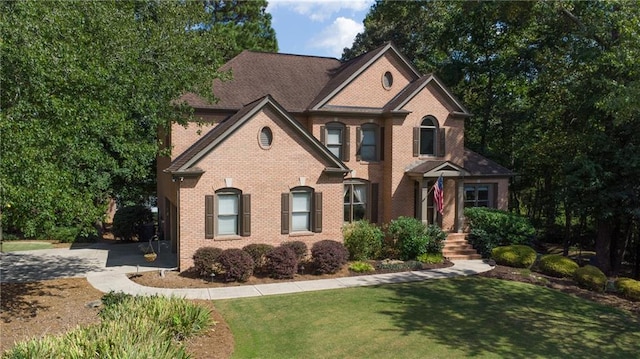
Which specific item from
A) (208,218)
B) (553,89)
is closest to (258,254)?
(208,218)

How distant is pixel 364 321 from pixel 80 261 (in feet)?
45.4

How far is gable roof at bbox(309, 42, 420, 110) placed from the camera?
21.7 meters

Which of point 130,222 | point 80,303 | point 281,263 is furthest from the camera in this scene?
point 130,222

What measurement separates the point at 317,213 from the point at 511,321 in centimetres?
869

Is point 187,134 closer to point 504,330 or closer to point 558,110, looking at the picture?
point 504,330

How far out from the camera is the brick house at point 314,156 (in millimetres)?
17391

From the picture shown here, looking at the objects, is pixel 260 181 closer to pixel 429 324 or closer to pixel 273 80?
pixel 273 80

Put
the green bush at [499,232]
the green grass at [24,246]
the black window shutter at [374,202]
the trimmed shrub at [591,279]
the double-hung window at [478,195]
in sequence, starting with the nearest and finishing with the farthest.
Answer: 1. the trimmed shrub at [591,279]
2. the green bush at [499,232]
3. the black window shutter at [374,202]
4. the green grass at [24,246]
5. the double-hung window at [478,195]

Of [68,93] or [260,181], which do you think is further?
[260,181]

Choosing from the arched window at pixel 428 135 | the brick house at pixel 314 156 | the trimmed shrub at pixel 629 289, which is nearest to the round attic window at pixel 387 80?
the brick house at pixel 314 156

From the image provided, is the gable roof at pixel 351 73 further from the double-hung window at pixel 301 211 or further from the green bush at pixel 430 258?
the green bush at pixel 430 258

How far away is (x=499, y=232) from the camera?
2116 centimetres

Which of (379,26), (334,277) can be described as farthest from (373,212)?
(379,26)

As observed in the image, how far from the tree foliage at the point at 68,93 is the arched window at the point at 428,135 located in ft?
37.0
